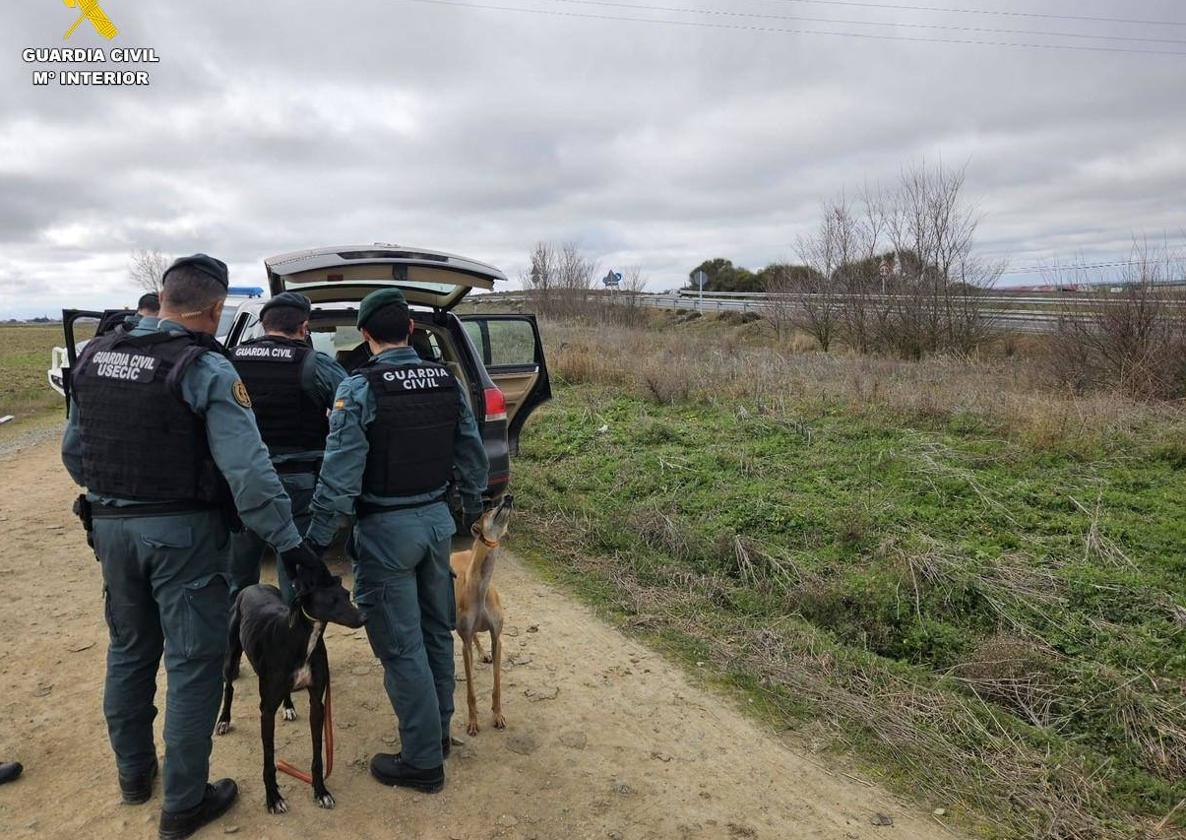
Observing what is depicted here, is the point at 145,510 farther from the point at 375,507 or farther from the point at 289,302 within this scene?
the point at 289,302

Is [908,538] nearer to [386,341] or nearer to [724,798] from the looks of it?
[724,798]

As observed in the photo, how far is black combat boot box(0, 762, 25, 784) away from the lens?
291cm

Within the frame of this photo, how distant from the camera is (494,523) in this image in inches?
135

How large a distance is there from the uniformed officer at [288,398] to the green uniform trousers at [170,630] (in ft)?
2.36

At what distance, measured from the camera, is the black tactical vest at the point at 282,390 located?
11.4ft

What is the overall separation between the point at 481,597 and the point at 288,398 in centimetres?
133

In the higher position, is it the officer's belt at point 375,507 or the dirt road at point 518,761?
the officer's belt at point 375,507

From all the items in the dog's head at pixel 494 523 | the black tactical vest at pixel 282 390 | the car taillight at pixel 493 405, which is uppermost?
the black tactical vest at pixel 282 390

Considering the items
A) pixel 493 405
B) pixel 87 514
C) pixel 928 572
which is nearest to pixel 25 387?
pixel 493 405

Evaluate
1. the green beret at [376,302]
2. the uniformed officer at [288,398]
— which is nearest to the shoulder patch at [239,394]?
the green beret at [376,302]

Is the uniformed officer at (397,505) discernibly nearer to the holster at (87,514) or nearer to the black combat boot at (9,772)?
the holster at (87,514)

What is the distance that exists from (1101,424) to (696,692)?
616 cm

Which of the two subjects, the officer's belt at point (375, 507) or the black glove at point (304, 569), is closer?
the black glove at point (304, 569)

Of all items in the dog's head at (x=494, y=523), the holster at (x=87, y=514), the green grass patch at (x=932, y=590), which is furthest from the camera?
the dog's head at (x=494, y=523)
